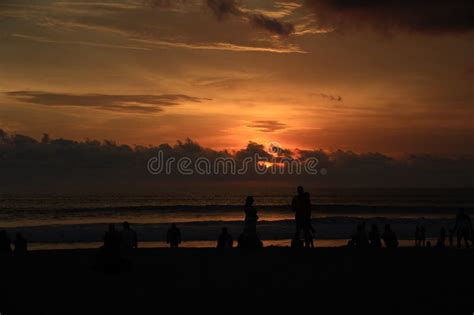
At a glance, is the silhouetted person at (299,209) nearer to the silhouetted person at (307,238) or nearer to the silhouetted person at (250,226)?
the silhouetted person at (307,238)

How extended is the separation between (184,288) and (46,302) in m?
2.54

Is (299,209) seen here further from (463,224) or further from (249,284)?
(463,224)

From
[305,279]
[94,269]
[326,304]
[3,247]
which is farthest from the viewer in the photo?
[3,247]

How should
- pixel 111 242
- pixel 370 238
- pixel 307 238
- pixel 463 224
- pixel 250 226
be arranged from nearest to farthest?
pixel 111 242
pixel 250 226
pixel 307 238
pixel 370 238
pixel 463 224

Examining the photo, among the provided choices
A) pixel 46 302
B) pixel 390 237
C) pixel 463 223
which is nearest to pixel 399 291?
pixel 46 302

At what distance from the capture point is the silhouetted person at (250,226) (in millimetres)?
15273

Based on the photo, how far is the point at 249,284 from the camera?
1053 centimetres

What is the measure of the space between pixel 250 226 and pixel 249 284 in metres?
4.94

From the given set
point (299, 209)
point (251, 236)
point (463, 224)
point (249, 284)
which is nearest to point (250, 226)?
point (251, 236)

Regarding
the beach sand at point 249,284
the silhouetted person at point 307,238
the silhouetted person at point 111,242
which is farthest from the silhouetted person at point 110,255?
the silhouetted person at point 307,238

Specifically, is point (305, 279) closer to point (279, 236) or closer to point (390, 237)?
point (390, 237)

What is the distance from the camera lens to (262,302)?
9.01 metres

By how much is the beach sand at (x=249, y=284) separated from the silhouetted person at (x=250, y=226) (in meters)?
0.83

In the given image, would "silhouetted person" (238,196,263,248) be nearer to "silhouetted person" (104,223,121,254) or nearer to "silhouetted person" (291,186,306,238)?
"silhouetted person" (291,186,306,238)
